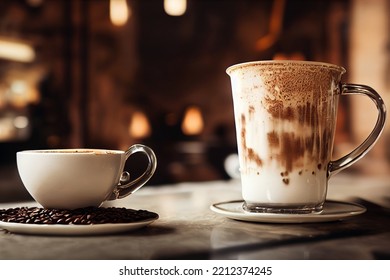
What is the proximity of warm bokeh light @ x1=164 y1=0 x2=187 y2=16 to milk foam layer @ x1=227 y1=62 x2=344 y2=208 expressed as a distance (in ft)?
8.66

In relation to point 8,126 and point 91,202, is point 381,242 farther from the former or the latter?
point 8,126

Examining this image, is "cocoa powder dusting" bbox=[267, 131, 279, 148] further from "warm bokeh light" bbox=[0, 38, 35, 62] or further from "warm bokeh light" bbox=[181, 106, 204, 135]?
"warm bokeh light" bbox=[181, 106, 204, 135]

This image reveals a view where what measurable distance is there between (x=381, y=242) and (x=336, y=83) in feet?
0.53

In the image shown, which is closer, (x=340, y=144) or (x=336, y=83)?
(x=336, y=83)

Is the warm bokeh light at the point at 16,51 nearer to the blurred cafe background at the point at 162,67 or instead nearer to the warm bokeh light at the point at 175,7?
the blurred cafe background at the point at 162,67

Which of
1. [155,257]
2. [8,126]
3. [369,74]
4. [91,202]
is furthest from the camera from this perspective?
[369,74]

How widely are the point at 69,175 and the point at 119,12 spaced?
9.00 ft

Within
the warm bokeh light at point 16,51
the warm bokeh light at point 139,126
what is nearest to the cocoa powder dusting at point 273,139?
the warm bokeh light at point 16,51

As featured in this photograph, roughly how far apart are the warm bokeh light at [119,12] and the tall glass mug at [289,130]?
8.74 feet

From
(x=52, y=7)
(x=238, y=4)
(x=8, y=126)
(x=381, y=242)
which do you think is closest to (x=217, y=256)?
(x=381, y=242)

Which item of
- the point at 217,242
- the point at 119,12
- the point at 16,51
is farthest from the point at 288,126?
the point at 119,12

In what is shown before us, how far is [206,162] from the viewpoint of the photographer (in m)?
3.10

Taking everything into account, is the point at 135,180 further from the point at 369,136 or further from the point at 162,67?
the point at 162,67
